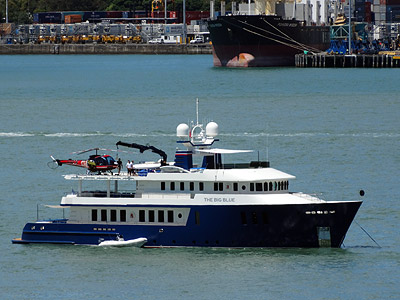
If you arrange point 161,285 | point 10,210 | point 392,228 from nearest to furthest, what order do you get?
1. point 161,285
2. point 392,228
3. point 10,210

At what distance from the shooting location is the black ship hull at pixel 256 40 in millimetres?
162000

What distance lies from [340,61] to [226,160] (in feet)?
350

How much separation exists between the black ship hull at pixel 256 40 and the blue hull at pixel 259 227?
405 ft

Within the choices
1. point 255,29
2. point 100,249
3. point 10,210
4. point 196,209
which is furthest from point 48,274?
point 255,29

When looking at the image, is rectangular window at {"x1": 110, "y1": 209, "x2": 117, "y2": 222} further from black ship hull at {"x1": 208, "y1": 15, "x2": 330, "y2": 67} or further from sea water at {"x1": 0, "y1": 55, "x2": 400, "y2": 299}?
black ship hull at {"x1": 208, "y1": 15, "x2": 330, "y2": 67}

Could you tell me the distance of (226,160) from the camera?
60188 mm

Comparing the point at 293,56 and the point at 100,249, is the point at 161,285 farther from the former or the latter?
the point at 293,56

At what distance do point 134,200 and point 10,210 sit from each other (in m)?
9.22

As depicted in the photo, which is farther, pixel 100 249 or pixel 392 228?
pixel 392 228

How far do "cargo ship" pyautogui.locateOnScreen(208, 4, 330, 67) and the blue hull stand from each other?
405 feet

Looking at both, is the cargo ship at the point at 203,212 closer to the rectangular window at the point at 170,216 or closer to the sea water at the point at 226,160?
the rectangular window at the point at 170,216

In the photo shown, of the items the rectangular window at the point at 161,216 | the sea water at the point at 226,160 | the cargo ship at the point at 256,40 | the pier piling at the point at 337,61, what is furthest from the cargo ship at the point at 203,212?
the pier piling at the point at 337,61

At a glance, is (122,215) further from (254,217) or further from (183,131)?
(254,217)

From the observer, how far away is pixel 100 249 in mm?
39906
